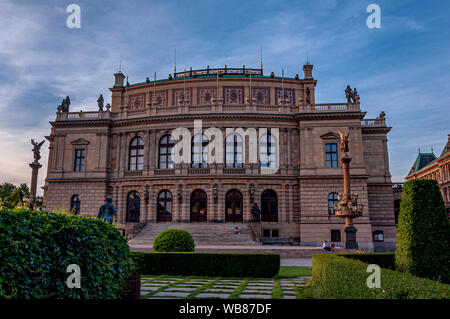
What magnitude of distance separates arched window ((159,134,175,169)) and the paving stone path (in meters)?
27.3

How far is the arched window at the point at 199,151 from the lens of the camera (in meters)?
42.2

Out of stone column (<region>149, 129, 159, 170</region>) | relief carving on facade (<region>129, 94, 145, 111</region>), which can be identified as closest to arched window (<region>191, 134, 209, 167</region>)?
stone column (<region>149, 129, 159, 170</region>)

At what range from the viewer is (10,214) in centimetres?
693

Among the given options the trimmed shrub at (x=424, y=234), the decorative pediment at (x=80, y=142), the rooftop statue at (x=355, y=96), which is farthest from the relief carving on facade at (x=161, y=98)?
the trimmed shrub at (x=424, y=234)

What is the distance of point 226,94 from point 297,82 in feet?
31.0

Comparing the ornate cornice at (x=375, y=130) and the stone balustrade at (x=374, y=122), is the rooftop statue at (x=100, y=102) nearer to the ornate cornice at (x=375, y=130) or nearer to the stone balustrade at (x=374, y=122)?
the ornate cornice at (x=375, y=130)

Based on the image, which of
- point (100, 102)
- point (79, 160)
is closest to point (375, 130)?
point (100, 102)

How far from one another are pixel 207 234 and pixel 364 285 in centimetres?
3024

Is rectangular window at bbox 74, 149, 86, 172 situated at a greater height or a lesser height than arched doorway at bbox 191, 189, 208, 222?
greater

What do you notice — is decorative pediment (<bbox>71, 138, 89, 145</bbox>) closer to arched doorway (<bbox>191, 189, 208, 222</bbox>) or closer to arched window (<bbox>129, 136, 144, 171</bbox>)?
arched window (<bbox>129, 136, 144, 171</bbox>)

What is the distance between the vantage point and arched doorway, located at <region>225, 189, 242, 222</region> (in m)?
41.1

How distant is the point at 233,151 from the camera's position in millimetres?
42156

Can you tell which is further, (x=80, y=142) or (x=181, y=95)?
(x=181, y=95)

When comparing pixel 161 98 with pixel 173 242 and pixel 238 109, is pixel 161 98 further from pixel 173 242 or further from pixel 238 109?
pixel 173 242
